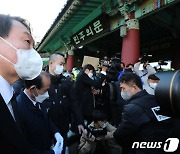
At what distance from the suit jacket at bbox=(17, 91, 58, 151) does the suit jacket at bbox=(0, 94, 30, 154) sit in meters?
0.79

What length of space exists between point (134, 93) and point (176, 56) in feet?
22.7

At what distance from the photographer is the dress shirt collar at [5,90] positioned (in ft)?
4.46

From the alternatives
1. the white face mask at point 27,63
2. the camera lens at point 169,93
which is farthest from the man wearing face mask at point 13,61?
the camera lens at point 169,93

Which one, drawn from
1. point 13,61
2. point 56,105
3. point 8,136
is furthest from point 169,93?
point 56,105

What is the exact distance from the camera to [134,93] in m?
2.77

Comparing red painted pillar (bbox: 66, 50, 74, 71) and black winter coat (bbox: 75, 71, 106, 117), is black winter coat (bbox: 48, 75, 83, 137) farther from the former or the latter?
red painted pillar (bbox: 66, 50, 74, 71)

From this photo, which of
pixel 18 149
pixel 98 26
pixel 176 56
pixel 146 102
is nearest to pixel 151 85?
pixel 146 102

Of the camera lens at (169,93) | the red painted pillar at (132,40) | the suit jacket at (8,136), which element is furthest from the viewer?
the red painted pillar at (132,40)

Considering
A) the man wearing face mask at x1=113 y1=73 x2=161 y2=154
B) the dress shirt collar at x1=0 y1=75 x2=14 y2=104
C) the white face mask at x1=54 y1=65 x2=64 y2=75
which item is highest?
the white face mask at x1=54 y1=65 x2=64 y2=75

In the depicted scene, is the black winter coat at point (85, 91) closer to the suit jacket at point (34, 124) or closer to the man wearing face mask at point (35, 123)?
the man wearing face mask at point (35, 123)

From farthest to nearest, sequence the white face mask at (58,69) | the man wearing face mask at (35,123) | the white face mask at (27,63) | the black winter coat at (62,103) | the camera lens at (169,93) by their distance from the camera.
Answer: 1. the white face mask at (58,69)
2. the black winter coat at (62,103)
3. the man wearing face mask at (35,123)
4. the white face mask at (27,63)
5. the camera lens at (169,93)

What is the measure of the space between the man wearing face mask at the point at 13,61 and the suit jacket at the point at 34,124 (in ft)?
1.88

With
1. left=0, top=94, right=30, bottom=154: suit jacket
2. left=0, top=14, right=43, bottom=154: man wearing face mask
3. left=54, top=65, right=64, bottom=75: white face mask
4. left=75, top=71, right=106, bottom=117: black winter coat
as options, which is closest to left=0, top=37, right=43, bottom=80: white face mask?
left=0, top=14, right=43, bottom=154: man wearing face mask

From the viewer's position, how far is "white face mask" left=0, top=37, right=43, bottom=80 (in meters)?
1.46
